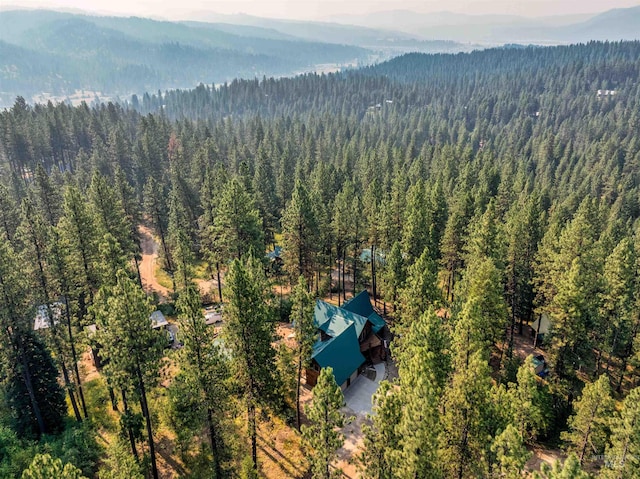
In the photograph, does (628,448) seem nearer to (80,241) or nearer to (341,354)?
(341,354)

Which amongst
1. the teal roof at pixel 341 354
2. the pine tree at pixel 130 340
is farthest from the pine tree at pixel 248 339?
the teal roof at pixel 341 354

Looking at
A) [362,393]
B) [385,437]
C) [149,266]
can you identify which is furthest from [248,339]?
[149,266]

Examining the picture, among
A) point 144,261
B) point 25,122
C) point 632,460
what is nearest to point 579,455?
point 632,460

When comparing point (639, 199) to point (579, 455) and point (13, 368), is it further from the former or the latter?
point (13, 368)

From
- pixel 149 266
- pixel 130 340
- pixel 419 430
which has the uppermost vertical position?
Result: pixel 130 340

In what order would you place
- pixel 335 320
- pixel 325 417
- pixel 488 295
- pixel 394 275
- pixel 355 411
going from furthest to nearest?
1. pixel 335 320
2. pixel 394 275
3. pixel 355 411
4. pixel 488 295
5. pixel 325 417

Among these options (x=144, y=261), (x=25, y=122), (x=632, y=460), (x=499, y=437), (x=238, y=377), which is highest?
(x=25, y=122)
